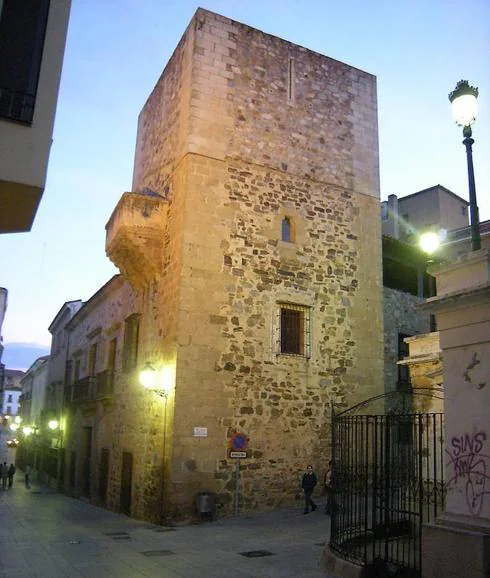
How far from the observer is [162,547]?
32.9 feet

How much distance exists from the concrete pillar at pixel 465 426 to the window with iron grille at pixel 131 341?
38.1 feet

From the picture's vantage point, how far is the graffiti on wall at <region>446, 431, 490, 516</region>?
542 centimetres

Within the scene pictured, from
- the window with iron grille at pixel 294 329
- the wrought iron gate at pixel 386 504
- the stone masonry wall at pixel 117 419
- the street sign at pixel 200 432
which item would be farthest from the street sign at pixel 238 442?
the wrought iron gate at pixel 386 504

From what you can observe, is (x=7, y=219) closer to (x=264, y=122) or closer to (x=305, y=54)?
(x=264, y=122)

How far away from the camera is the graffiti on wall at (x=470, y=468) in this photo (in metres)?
5.42

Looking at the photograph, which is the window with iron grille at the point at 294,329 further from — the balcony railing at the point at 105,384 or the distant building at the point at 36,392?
the distant building at the point at 36,392

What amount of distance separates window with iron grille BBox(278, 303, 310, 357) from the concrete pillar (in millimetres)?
8384

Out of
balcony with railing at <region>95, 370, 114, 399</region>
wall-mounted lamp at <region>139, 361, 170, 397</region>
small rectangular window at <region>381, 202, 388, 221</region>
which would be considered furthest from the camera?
small rectangular window at <region>381, 202, 388, 221</region>

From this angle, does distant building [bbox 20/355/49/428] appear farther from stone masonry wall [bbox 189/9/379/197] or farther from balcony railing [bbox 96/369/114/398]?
stone masonry wall [bbox 189/9/379/197]

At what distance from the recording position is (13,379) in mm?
89250

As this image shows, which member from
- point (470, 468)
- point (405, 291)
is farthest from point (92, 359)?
point (470, 468)

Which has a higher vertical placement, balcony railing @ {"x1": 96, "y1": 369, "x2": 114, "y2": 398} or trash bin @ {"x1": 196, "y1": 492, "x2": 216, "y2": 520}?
balcony railing @ {"x1": 96, "y1": 369, "x2": 114, "y2": 398}

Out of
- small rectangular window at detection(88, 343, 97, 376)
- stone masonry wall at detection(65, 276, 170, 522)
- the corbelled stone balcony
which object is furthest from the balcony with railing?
the corbelled stone balcony

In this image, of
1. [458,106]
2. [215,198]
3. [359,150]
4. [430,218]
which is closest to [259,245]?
[215,198]
